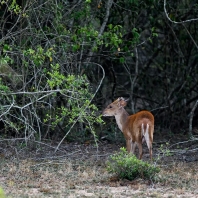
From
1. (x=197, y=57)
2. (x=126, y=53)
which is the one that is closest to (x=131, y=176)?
(x=126, y=53)

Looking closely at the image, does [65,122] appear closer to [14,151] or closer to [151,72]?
[14,151]

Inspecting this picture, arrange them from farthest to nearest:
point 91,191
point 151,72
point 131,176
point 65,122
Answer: point 151,72 → point 65,122 → point 131,176 → point 91,191

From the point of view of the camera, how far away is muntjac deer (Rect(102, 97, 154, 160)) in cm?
944

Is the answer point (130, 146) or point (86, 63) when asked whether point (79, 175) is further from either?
point (86, 63)

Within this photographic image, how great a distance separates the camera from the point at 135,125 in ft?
31.8

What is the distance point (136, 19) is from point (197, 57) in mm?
1415

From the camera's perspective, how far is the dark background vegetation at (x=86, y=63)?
931 centimetres

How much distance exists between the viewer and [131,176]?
7820mm

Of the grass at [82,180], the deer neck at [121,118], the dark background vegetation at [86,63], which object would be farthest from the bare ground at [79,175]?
the deer neck at [121,118]

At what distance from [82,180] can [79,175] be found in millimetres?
378

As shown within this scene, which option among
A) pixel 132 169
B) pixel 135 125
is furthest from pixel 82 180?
pixel 135 125

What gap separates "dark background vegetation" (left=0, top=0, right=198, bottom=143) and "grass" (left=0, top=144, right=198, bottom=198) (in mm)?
498

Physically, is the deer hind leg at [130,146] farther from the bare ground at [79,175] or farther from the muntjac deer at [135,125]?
the bare ground at [79,175]

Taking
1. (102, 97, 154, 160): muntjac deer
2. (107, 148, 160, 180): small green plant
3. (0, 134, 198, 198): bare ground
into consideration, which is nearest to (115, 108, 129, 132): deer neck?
(102, 97, 154, 160): muntjac deer
